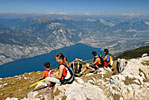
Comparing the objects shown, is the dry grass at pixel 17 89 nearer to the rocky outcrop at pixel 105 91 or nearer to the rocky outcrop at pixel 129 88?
the rocky outcrop at pixel 105 91

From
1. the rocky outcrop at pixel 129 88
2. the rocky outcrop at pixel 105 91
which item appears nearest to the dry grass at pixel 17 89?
the rocky outcrop at pixel 105 91

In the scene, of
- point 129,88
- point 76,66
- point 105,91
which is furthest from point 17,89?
point 129,88

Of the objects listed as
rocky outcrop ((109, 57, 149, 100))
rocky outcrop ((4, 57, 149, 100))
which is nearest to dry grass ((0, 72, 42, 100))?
rocky outcrop ((4, 57, 149, 100))

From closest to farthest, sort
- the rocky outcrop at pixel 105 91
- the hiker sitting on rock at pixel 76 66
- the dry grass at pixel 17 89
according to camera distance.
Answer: the rocky outcrop at pixel 105 91, the dry grass at pixel 17 89, the hiker sitting on rock at pixel 76 66

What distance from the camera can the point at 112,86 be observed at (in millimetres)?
10688

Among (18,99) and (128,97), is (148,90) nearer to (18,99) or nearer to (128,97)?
(128,97)

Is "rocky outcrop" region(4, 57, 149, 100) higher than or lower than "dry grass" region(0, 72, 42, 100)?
higher

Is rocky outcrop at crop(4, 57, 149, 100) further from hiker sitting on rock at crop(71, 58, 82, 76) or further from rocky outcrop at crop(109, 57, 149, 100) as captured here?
hiker sitting on rock at crop(71, 58, 82, 76)

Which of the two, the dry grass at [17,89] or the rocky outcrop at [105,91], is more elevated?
the rocky outcrop at [105,91]

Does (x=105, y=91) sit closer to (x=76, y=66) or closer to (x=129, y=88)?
(x=129, y=88)

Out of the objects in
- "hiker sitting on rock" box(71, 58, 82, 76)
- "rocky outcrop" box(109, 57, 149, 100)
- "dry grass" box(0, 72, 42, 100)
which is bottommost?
"dry grass" box(0, 72, 42, 100)

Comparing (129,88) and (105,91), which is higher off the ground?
(129,88)

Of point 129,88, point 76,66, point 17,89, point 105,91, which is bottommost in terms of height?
point 17,89

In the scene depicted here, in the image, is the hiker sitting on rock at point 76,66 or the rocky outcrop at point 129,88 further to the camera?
the hiker sitting on rock at point 76,66
